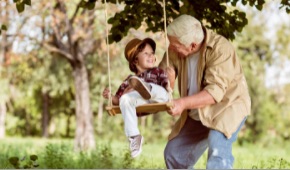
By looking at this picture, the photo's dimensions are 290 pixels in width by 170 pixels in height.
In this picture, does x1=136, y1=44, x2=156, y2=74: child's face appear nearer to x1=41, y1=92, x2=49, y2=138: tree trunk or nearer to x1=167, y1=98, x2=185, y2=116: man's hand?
x1=167, y1=98, x2=185, y2=116: man's hand

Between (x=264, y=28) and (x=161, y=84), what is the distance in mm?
27325

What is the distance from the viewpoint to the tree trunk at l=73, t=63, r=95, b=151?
19.7m

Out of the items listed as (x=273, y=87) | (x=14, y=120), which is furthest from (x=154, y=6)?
(x=14, y=120)

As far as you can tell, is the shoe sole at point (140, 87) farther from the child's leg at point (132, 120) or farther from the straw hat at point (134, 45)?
the straw hat at point (134, 45)

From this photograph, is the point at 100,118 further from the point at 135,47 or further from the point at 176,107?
the point at 176,107

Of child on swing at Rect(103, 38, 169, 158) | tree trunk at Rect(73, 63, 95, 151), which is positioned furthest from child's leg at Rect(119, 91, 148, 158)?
tree trunk at Rect(73, 63, 95, 151)

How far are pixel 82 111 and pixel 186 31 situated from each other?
1484 centimetres

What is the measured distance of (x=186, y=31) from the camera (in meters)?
5.00

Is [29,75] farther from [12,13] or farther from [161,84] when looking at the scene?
[161,84]

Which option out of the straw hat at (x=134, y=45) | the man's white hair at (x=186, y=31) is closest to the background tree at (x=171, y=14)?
the straw hat at (x=134, y=45)

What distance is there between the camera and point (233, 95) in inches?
204

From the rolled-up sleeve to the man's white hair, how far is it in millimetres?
177

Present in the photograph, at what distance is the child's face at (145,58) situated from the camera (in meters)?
5.49

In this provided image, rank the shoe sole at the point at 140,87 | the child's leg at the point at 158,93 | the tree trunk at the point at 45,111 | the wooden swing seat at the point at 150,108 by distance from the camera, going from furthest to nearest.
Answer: the tree trunk at the point at 45,111
the child's leg at the point at 158,93
the shoe sole at the point at 140,87
the wooden swing seat at the point at 150,108
